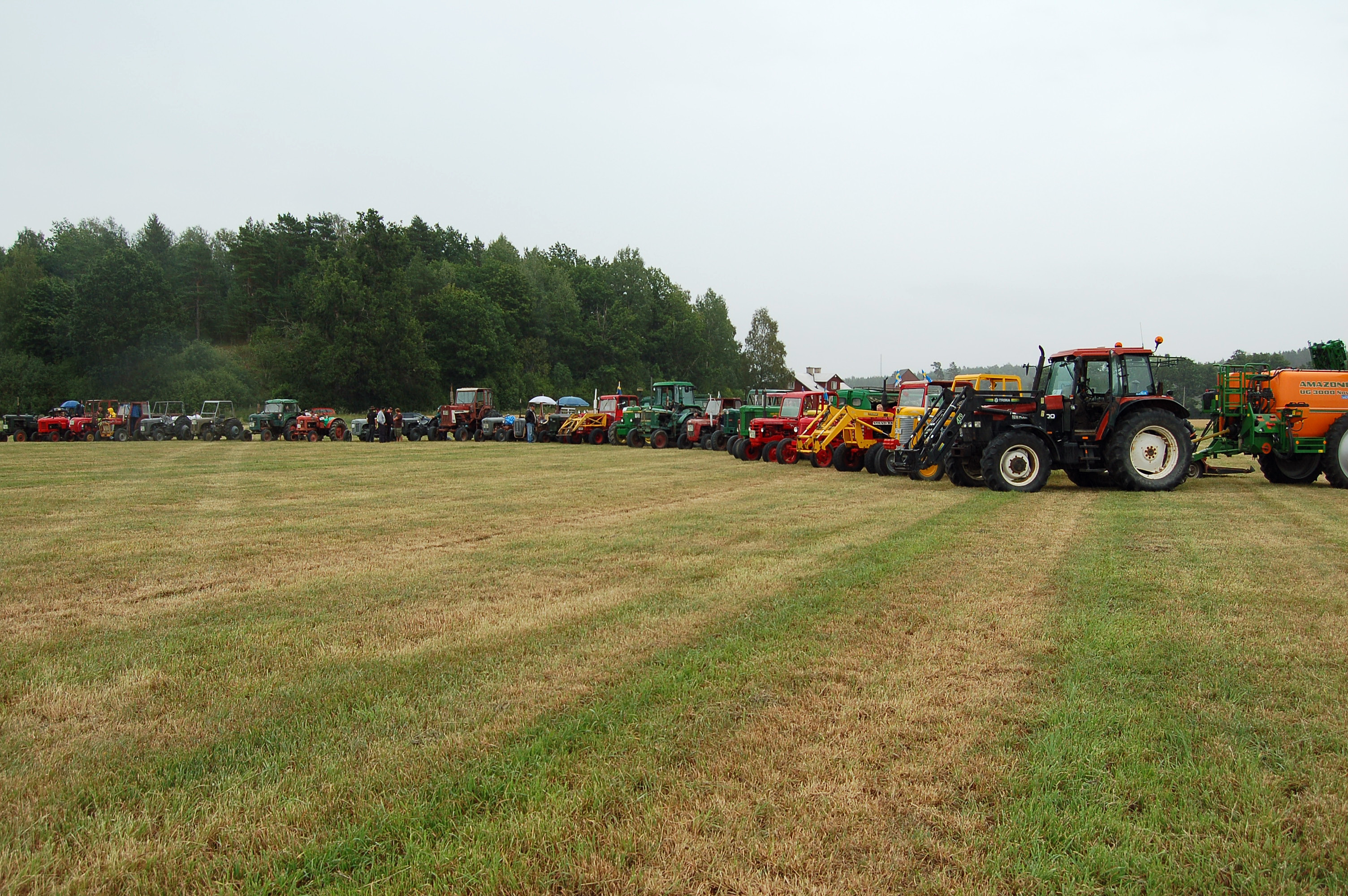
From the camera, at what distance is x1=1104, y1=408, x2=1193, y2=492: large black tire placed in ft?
39.2

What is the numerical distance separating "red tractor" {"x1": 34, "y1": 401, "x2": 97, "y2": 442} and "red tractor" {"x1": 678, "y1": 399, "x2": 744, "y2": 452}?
74.4 feet

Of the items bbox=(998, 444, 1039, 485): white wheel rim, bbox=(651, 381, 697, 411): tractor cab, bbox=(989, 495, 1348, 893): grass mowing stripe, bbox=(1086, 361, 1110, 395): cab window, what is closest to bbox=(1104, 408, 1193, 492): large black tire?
bbox=(1086, 361, 1110, 395): cab window

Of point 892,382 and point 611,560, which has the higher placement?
point 892,382

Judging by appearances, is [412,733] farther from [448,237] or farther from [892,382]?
[448,237]

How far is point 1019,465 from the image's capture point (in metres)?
12.2

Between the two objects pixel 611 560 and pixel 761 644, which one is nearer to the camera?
pixel 761 644

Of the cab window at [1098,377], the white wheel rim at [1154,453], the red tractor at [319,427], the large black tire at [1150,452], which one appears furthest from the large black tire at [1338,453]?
the red tractor at [319,427]

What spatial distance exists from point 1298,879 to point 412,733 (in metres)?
2.87

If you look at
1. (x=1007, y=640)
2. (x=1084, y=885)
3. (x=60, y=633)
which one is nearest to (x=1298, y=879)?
(x=1084, y=885)

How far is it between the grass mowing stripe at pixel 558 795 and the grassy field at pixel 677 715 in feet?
0.04

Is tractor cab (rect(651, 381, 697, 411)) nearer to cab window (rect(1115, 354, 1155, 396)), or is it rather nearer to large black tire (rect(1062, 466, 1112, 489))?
large black tire (rect(1062, 466, 1112, 489))

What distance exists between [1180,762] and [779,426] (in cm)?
1722

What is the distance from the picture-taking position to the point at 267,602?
17.7ft

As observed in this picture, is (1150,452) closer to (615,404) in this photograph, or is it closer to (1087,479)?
(1087,479)
